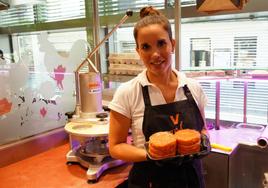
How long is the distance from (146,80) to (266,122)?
3.68 feet

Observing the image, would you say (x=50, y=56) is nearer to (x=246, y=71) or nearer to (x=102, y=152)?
(x=102, y=152)

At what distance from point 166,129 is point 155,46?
0.27 meters

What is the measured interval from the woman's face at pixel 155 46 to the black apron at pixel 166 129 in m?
0.10

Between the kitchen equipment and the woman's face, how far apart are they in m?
0.78

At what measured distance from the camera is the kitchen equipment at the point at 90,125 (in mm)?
1606

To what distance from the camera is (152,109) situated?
876 millimetres

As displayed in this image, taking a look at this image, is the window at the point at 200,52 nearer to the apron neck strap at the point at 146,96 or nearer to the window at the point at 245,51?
the window at the point at 245,51

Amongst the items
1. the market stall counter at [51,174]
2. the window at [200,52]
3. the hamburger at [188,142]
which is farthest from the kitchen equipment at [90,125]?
the hamburger at [188,142]

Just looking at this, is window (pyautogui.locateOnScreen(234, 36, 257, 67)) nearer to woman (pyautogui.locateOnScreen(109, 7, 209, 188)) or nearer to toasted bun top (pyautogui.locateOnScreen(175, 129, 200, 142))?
woman (pyautogui.locateOnScreen(109, 7, 209, 188))

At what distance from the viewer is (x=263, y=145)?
112 cm

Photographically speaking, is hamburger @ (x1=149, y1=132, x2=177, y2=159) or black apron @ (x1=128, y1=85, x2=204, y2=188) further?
black apron @ (x1=128, y1=85, x2=204, y2=188)

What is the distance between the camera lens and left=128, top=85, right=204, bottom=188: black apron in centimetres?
87

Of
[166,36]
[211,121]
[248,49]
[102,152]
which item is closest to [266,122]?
[211,121]

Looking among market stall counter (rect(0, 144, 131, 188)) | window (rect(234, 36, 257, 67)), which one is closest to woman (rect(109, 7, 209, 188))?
market stall counter (rect(0, 144, 131, 188))
